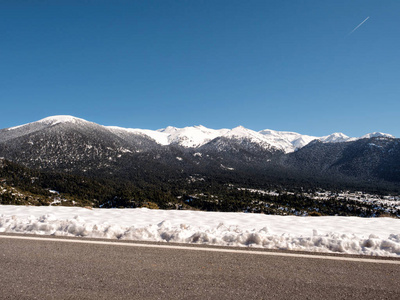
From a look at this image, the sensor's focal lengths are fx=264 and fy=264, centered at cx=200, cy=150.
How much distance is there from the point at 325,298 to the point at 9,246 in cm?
782

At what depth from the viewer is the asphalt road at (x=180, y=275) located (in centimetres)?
462

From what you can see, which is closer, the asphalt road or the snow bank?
the asphalt road

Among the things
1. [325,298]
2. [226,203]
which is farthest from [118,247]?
[226,203]

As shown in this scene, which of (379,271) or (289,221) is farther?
(289,221)

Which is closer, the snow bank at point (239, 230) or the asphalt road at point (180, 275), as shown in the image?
the asphalt road at point (180, 275)

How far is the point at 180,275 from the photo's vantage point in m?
5.38

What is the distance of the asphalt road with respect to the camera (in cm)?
462

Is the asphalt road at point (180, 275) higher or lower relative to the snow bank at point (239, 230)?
lower

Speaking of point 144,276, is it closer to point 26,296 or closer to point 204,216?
point 26,296

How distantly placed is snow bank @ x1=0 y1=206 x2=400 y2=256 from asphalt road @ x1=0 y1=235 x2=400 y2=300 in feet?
3.54

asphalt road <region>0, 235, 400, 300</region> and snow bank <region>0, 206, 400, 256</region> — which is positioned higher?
snow bank <region>0, 206, 400, 256</region>

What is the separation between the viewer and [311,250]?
281 inches

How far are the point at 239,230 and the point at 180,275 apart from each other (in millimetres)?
3883

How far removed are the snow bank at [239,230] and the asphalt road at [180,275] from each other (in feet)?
3.54
